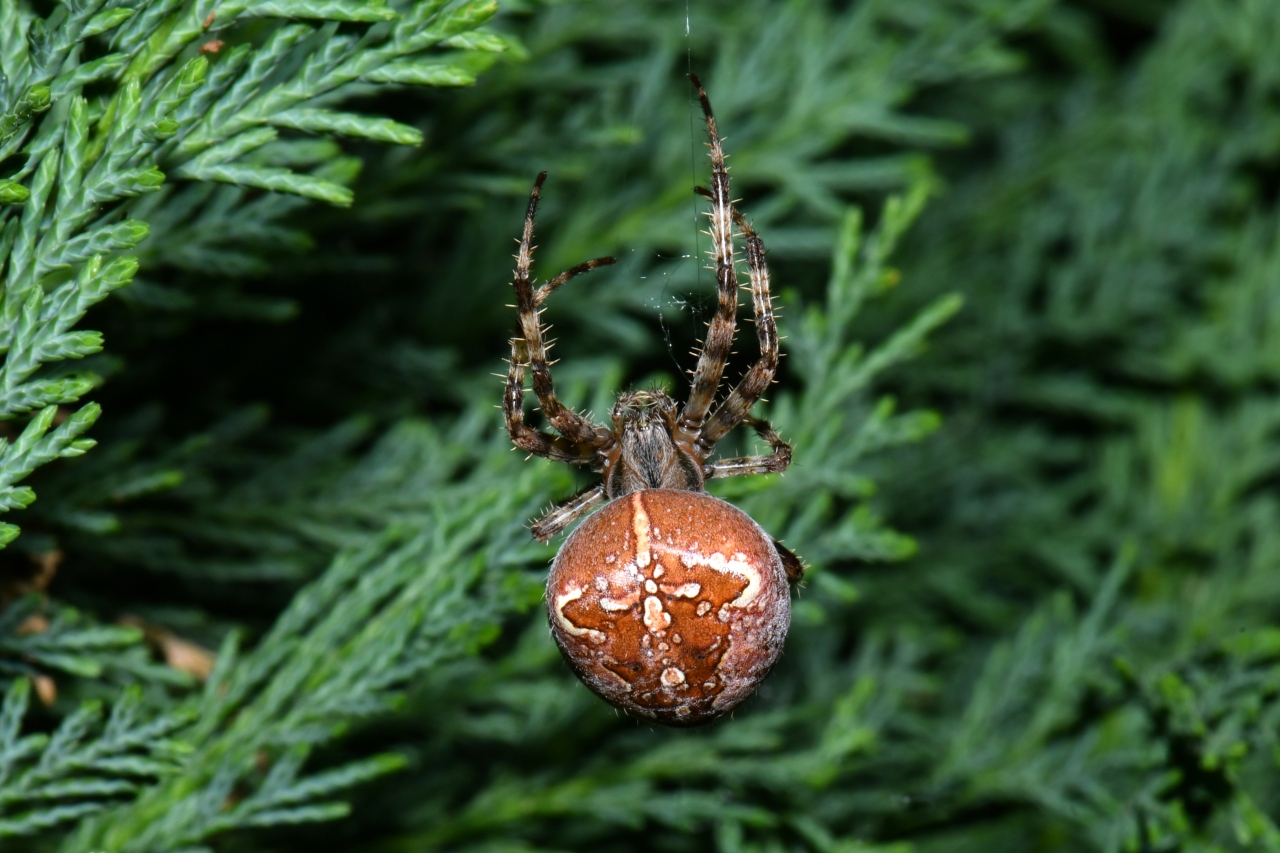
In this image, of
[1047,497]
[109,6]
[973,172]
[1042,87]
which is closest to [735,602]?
[109,6]

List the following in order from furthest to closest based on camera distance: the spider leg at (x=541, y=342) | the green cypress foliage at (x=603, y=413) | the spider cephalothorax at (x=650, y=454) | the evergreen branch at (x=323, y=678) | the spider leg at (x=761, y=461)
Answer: the spider cephalothorax at (x=650, y=454), the spider leg at (x=761, y=461), the spider leg at (x=541, y=342), the evergreen branch at (x=323, y=678), the green cypress foliage at (x=603, y=413)

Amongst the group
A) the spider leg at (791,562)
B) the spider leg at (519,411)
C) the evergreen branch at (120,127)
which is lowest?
the spider leg at (791,562)

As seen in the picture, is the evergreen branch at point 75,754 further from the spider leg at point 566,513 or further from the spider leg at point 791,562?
the spider leg at point 791,562

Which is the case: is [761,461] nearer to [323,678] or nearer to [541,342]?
[541,342]

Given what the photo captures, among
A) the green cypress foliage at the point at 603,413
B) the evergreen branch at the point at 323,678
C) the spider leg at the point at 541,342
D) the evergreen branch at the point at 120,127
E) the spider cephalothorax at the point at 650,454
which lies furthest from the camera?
the spider cephalothorax at the point at 650,454

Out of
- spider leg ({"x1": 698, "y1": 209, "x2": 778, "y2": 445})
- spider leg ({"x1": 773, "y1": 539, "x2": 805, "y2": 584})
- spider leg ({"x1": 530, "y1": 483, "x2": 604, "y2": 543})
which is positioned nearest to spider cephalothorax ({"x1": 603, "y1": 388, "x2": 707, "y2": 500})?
spider leg ({"x1": 530, "y1": 483, "x2": 604, "y2": 543})

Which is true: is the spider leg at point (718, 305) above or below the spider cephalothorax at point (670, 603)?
above

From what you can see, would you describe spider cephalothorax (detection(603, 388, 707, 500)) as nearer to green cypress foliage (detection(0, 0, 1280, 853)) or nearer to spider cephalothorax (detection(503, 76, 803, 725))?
green cypress foliage (detection(0, 0, 1280, 853))

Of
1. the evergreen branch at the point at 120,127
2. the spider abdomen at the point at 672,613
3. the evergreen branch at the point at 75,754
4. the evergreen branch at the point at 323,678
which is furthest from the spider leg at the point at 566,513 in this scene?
the evergreen branch at the point at 120,127
